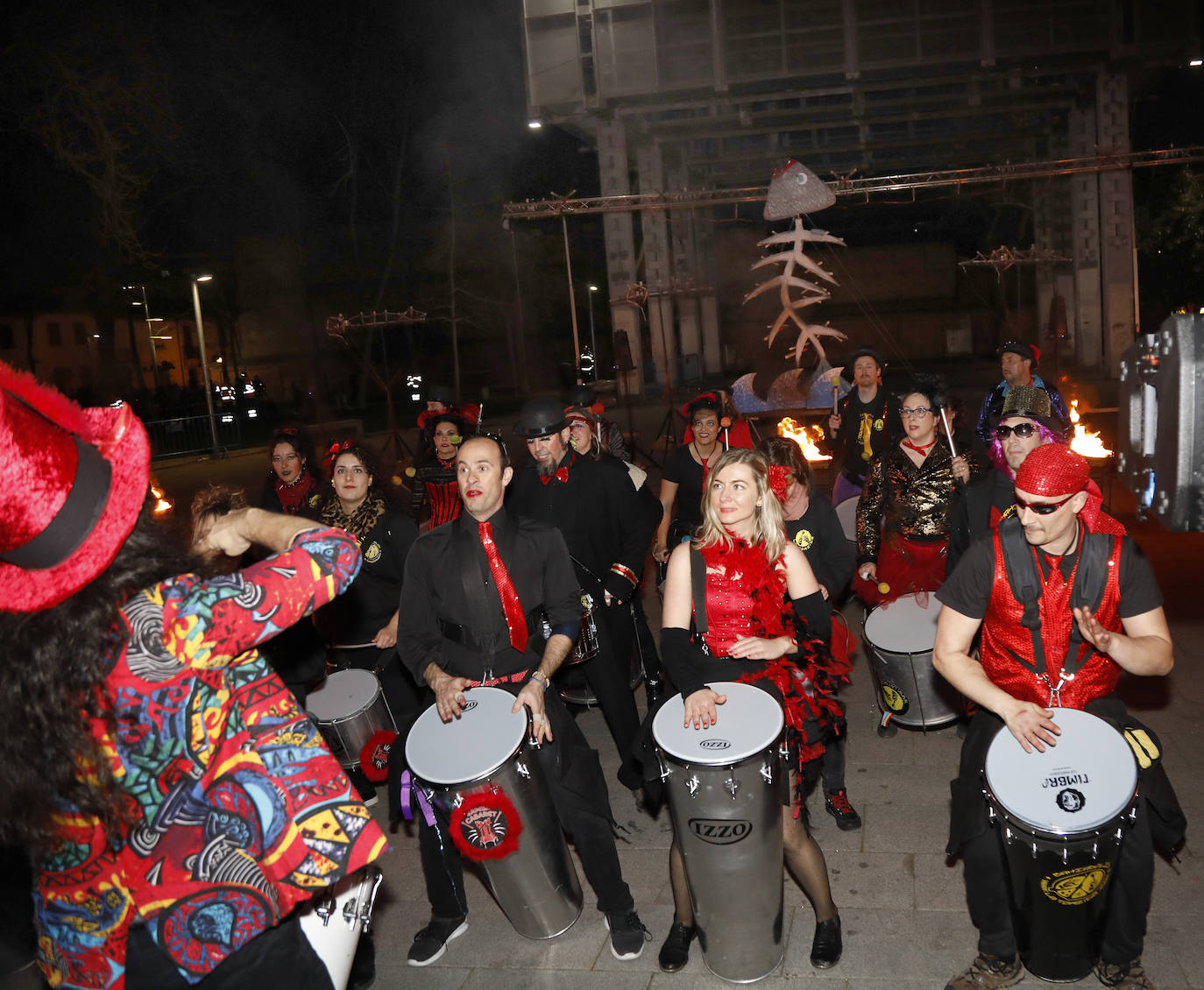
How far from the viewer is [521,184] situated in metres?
26.3

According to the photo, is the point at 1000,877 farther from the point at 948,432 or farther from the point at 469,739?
the point at 948,432

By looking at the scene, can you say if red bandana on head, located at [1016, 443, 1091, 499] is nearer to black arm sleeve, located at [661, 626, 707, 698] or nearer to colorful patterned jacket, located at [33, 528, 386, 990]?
black arm sleeve, located at [661, 626, 707, 698]

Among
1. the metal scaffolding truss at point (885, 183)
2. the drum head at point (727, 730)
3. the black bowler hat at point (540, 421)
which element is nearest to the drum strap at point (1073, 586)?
the drum head at point (727, 730)

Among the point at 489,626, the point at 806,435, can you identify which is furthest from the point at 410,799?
the point at 806,435

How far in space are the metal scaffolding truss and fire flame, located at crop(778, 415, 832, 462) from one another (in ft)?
8.25

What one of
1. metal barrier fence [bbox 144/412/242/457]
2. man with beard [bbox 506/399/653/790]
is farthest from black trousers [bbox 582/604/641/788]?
metal barrier fence [bbox 144/412/242/457]

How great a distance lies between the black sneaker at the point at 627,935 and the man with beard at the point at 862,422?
3.77 m

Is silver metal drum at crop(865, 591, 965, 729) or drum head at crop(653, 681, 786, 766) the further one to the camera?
silver metal drum at crop(865, 591, 965, 729)

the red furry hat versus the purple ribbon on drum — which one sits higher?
the red furry hat

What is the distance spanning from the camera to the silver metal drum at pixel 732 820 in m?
2.94

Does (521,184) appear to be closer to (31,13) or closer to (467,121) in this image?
(467,121)

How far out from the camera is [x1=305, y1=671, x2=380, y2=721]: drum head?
4.24m

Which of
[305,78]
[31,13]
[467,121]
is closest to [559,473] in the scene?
[31,13]

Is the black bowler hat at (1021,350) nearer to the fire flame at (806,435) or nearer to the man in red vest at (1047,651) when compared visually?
the fire flame at (806,435)
